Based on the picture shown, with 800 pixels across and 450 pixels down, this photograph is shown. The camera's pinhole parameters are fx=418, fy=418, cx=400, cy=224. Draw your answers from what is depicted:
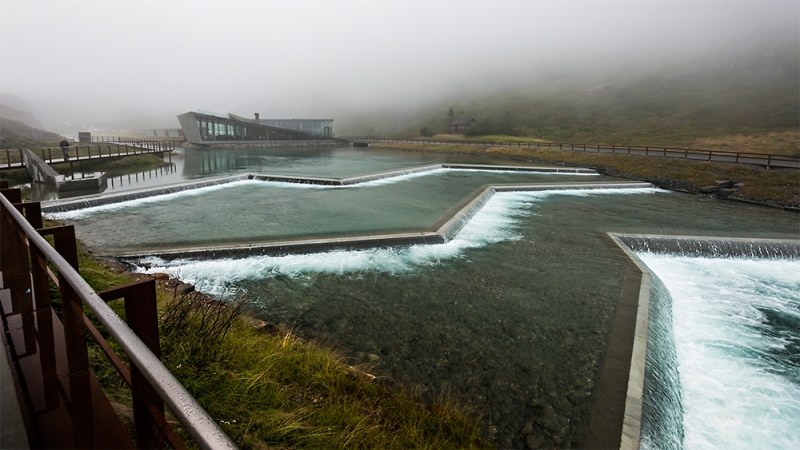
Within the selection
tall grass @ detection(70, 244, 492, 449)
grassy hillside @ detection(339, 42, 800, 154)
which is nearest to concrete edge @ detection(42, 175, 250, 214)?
tall grass @ detection(70, 244, 492, 449)

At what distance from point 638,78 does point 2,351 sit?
→ 146293 mm

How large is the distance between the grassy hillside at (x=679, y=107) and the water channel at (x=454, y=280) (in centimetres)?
4726

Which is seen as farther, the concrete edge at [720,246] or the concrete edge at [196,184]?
the concrete edge at [196,184]

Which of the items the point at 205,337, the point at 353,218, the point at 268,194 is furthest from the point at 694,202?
the point at 205,337

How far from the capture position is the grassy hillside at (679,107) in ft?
218

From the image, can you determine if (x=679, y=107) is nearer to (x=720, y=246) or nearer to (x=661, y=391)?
(x=720, y=246)

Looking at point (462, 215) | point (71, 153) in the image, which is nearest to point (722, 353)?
point (462, 215)

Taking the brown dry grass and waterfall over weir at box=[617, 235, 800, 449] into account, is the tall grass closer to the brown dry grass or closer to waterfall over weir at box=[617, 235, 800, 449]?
waterfall over weir at box=[617, 235, 800, 449]

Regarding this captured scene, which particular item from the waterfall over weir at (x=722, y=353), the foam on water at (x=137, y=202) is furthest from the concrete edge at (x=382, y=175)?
the waterfall over weir at (x=722, y=353)

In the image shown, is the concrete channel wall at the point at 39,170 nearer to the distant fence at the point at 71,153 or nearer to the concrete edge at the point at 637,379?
the distant fence at the point at 71,153

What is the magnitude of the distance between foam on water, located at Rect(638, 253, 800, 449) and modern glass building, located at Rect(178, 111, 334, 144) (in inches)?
2697

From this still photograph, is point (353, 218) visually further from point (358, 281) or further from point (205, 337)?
point (205, 337)

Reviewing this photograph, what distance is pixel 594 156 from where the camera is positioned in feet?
129

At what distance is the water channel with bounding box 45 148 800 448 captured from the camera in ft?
21.4
